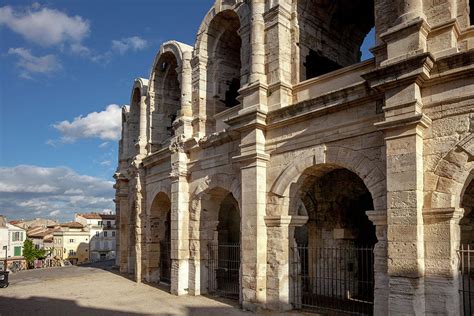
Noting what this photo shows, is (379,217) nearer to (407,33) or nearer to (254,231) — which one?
(254,231)

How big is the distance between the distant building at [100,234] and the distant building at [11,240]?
7265mm

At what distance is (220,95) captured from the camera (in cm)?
1155

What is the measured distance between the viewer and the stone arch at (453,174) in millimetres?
5996

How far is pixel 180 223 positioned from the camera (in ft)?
37.1

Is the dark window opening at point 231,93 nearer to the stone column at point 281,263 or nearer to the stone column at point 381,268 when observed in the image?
the stone column at point 281,263

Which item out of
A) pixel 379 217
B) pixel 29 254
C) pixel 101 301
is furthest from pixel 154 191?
pixel 29 254

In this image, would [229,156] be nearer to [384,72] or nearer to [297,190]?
[297,190]

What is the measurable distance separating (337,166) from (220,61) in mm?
5272

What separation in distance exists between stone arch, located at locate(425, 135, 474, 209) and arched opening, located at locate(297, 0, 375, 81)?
384 centimetres

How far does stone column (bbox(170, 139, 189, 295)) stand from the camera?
1116 centimetres

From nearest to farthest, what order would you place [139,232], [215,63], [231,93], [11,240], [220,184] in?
1. [220,184]
2. [215,63]
3. [231,93]
4. [139,232]
5. [11,240]

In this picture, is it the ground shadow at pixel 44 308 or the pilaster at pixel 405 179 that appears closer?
the pilaster at pixel 405 179

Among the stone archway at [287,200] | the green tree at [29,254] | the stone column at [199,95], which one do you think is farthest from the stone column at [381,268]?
the green tree at [29,254]

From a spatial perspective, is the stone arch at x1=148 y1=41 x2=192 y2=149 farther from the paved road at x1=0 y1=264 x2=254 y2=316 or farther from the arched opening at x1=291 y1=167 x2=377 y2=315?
the arched opening at x1=291 y1=167 x2=377 y2=315
